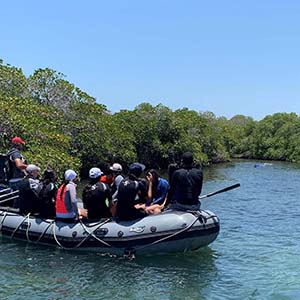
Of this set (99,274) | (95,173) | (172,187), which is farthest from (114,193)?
(99,274)

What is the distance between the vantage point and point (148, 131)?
3747 cm

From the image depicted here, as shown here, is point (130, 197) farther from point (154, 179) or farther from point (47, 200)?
point (47, 200)

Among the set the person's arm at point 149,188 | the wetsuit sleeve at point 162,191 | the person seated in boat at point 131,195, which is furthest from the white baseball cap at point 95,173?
the wetsuit sleeve at point 162,191

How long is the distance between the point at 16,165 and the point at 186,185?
12.9ft

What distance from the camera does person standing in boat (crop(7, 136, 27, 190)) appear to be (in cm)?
Result: 1125

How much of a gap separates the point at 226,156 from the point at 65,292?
4174cm

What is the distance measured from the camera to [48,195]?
33.4 feet

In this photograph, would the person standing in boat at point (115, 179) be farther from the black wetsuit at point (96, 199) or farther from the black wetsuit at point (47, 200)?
the black wetsuit at point (47, 200)

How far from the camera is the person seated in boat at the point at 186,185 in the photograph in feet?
30.8

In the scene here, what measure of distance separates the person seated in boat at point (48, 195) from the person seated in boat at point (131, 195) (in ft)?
4.81

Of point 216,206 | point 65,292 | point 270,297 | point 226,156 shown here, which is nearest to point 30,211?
point 65,292

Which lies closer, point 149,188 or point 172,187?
point 172,187

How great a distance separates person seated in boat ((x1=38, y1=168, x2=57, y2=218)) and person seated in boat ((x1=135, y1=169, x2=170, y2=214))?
1.81 m

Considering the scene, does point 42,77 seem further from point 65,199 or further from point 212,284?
point 212,284
